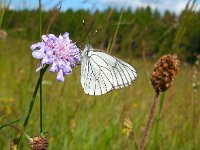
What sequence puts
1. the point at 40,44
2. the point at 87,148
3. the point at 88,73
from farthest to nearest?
the point at 87,148
the point at 88,73
the point at 40,44

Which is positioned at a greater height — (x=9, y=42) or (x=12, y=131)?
(x=9, y=42)

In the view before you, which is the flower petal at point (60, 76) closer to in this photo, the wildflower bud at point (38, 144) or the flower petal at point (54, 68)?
the flower petal at point (54, 68)

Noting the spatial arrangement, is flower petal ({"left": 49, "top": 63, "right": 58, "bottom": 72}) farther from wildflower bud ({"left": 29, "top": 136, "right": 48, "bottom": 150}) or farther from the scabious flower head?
wildflower bud ({"left": 29, "top": 136, "right": 48, "bottom": 150})

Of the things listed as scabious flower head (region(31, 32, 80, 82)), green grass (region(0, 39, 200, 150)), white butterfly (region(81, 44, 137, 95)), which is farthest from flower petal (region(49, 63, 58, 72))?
green grass (region(0, 39, 200, 150))

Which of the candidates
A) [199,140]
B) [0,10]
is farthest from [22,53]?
[0,10]

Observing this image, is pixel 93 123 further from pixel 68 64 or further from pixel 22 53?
pixel 22 53

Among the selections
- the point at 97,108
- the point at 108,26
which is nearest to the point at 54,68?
the point at 97,108
